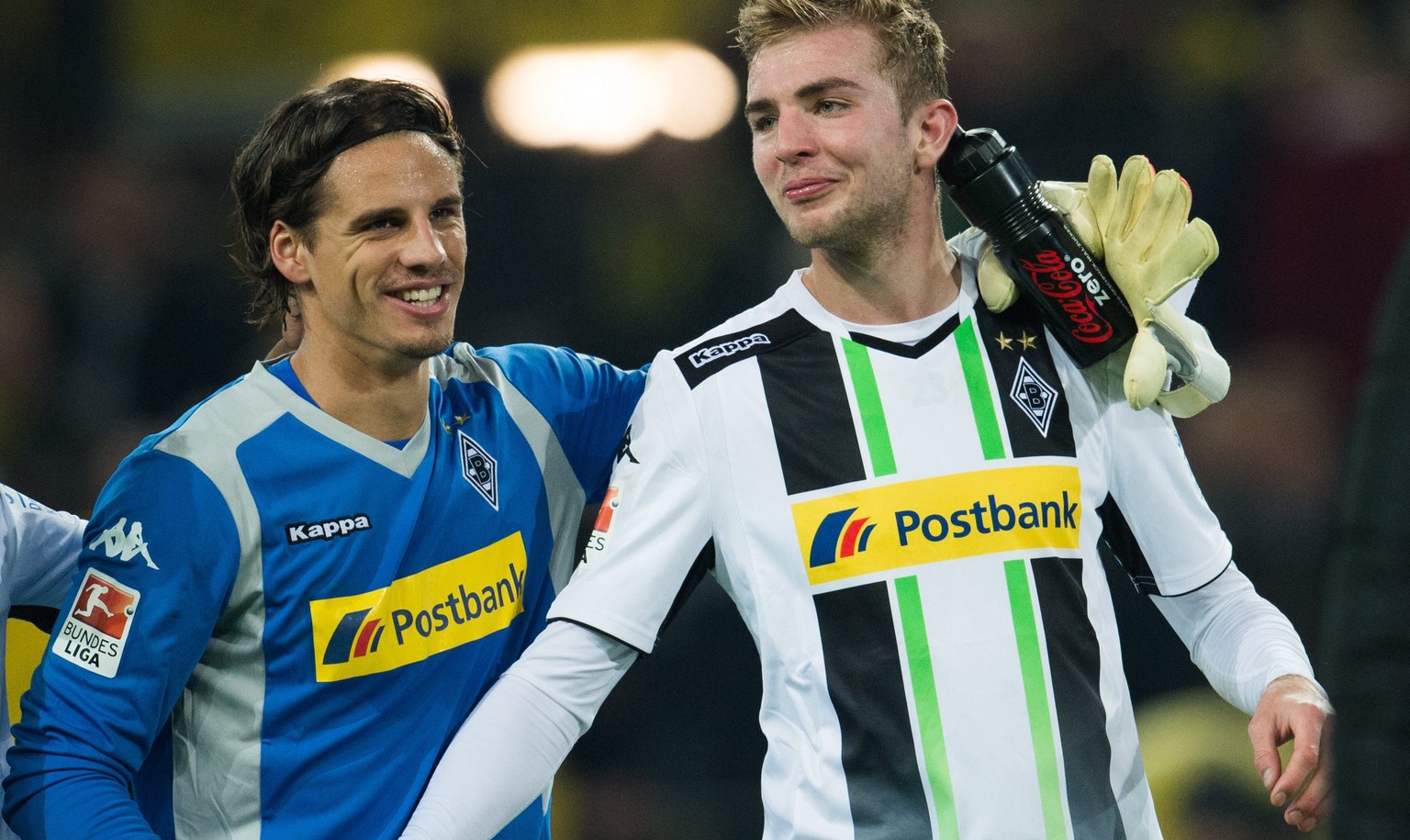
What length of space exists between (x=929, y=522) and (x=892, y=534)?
0.06 meters

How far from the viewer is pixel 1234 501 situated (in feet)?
15.9

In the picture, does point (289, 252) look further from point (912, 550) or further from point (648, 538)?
point (912, 550)

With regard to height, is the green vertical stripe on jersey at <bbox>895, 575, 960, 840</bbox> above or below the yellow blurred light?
below

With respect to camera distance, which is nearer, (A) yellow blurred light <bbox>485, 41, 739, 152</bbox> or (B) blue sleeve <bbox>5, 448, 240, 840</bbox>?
(B) blue sleeve <bbox>5, 448, 240, 840</bbox>

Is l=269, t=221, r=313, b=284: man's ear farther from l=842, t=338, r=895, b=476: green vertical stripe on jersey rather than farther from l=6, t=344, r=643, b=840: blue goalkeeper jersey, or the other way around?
l=842, t=338, r=895, b=476: green vertical stripe on jersey

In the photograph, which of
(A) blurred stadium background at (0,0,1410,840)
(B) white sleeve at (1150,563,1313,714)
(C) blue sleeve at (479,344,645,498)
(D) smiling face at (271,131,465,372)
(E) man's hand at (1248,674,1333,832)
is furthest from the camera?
(A) blurred stadium background at (0,0,1410,840)

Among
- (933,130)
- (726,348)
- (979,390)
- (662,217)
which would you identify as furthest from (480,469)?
(662,217)

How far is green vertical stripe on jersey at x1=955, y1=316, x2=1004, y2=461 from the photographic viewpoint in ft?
7.55

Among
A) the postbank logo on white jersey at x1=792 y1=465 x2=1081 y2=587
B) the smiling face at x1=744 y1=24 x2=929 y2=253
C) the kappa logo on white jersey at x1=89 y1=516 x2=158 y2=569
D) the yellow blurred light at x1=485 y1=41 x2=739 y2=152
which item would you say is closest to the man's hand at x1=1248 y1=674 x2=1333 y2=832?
the postbank logo on white jersey at x1=792 y1=465 x2=1081 y2=587

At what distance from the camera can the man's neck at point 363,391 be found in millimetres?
2432

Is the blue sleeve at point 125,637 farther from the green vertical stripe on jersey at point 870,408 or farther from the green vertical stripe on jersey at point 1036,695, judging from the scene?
the green vertical stripe on jersey at point 1036,695

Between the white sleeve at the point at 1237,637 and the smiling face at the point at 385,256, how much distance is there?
1.30m

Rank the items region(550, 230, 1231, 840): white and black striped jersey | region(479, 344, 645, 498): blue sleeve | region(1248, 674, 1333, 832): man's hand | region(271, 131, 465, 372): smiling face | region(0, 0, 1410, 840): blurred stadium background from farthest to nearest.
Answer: region(0, 0, 1410, 840): blurred stadium background < region(479, 344, 645, 498): blue sleeve < region(271, 131, 465, 372): smiling face < region(550, 230, 1231, 840): white and black striped jersey < region(1248, 674, 1333, 832): man's hand

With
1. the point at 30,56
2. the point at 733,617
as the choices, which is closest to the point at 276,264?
the point at 733,617
